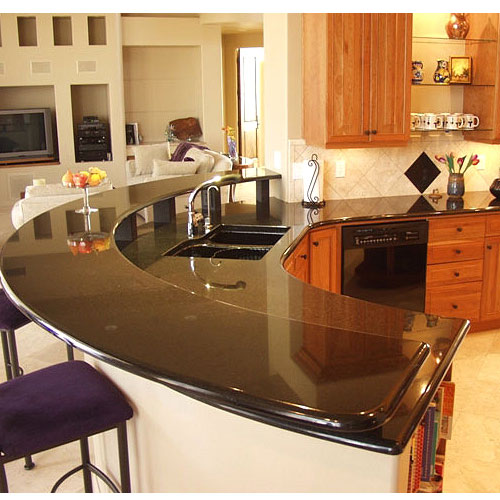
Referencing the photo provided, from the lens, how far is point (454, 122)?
5.10 m

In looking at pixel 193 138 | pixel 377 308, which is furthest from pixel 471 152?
pixel 193 138

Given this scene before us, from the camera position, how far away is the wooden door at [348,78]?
14.7ft

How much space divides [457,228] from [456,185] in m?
0.52

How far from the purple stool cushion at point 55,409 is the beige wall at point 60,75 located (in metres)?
9.31

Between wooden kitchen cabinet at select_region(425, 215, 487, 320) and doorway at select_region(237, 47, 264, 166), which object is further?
doorway at select_region(237, 47, 264, 166)

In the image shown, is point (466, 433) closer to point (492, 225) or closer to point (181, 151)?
point (492, 225)

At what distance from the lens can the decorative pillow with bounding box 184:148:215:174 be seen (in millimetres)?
8812

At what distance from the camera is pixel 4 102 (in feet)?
37.3

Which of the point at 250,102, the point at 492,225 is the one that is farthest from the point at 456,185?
the point at 250,102

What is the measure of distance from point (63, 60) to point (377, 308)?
980cm

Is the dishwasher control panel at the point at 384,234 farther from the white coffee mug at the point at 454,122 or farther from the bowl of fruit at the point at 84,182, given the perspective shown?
the bowl of fruit at the point at 84,182

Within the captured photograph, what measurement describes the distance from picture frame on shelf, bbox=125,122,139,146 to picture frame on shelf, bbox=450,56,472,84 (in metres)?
7.80

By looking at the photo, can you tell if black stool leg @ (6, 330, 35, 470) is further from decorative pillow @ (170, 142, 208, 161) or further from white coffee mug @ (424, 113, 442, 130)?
decorative pillow @ (170, 142, 208, 161)

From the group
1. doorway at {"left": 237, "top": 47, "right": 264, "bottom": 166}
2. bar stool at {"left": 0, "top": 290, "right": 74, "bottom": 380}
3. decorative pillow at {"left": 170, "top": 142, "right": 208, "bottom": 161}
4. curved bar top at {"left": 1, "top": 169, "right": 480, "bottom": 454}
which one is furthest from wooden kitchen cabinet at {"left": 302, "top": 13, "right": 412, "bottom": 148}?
doorway at {"left": 237, "top": 47, "right": 264, "bottom": 166}
